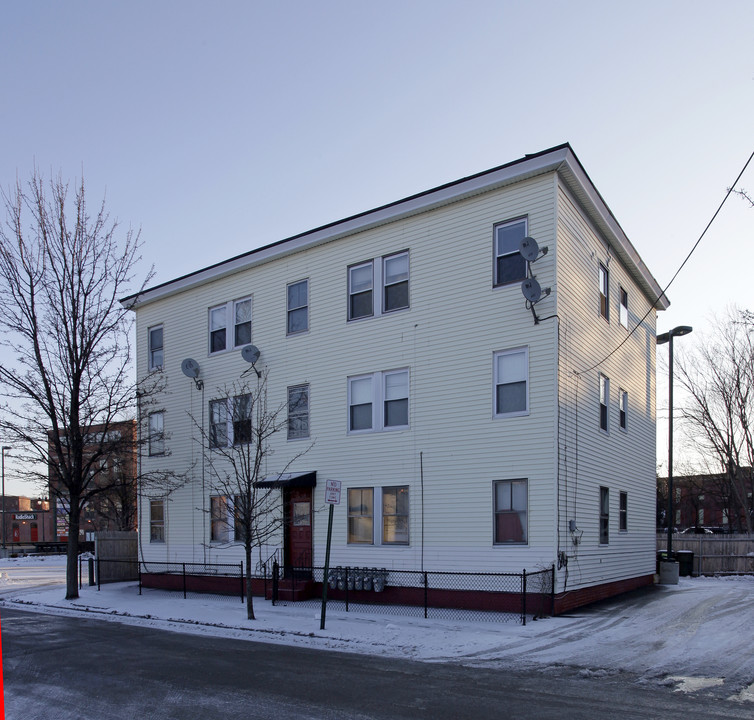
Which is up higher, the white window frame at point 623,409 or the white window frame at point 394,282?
the white window frame at point 394,282

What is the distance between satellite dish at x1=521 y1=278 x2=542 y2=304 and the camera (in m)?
15.6

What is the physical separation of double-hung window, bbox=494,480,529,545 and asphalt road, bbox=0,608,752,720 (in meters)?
5.59

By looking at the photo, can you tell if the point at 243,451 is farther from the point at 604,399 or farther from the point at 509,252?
the point at 604,399

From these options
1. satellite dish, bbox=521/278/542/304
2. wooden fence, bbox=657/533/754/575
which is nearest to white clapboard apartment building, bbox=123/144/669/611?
satellite dish, bbox=521/278/542/304

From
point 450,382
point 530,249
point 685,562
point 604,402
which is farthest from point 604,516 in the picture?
point 685,562

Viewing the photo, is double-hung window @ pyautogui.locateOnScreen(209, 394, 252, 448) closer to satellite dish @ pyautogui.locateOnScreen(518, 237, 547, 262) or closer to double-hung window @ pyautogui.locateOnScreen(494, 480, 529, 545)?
double-hung window @ pyautogui.locateOnScreen(494, 480, 529, 545)

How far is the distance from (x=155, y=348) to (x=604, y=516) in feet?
51.6

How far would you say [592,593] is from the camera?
17234 millimetres

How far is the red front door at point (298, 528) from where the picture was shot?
19.5m

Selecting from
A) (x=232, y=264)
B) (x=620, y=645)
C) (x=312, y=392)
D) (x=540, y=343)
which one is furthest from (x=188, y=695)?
(x=232, y=264)

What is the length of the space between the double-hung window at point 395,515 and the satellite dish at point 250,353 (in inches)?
227

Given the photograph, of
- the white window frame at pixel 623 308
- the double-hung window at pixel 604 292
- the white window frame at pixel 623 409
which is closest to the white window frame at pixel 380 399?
the double-hung window at pixel 604 292

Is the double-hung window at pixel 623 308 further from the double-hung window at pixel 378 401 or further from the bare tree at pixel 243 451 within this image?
the bare tree at pixel 243 451

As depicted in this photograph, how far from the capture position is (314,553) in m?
19.4
